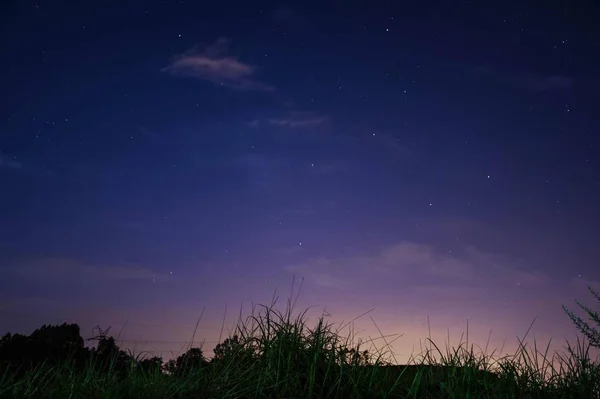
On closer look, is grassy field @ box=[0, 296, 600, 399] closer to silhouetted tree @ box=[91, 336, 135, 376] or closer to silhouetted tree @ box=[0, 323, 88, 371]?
silhouetted tree @ box=[91, 336, 135, 376]

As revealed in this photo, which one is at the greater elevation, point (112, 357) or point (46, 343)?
point (46, 343)

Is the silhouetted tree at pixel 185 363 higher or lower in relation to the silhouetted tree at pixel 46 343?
lower

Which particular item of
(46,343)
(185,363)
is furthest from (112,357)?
(46,343)

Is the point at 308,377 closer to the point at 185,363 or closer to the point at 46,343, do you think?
the point at 185,363

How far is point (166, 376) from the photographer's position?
7262 millimetres

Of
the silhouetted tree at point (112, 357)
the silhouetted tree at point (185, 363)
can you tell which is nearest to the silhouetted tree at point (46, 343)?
the silhouetted tree at point (112, 357)

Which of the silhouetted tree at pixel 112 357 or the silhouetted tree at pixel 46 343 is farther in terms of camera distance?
the silhouetted tree at pixel 46 343

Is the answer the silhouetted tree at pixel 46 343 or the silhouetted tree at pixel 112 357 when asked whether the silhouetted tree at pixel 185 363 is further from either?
the silhouetted tree at pixel 46 343

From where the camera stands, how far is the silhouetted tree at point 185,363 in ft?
24.2

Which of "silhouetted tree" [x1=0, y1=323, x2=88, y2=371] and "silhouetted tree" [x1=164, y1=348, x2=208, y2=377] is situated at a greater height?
"silhouetted tree" [x1=0, y1=323, x2=88, y2=371]

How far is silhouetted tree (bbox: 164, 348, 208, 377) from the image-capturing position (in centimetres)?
738

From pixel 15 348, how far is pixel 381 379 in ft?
30.6

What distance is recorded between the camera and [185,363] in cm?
732

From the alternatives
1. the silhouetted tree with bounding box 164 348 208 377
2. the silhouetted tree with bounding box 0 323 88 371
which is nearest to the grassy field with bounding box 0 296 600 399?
the silhouetted tree with bounding box 164 348 208 377
